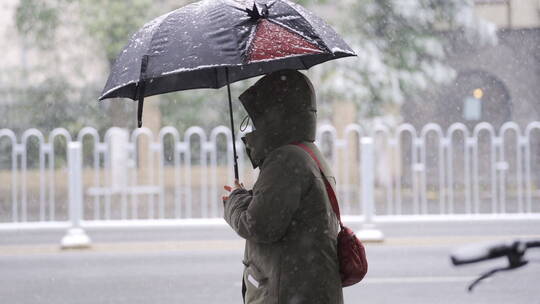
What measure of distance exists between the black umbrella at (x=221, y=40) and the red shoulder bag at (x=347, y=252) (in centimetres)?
43

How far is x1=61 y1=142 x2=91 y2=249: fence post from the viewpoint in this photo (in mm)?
9203

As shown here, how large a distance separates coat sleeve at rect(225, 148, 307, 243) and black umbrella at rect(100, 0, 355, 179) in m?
0.43

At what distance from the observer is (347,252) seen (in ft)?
9.93

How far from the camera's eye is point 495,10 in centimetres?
2125

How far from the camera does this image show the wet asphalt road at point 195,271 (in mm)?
6656

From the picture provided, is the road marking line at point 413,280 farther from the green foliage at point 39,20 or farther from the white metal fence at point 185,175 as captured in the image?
the green foliage at point 39,20

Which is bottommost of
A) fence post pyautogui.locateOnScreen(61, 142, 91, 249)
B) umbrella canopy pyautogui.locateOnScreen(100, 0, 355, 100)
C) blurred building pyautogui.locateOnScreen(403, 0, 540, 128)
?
fence post pyautogui.locateOnScreen(61, 142, 91, 249)

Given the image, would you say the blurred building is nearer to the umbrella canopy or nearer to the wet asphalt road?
the wet asphalt road

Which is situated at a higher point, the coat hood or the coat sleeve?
the coat hood

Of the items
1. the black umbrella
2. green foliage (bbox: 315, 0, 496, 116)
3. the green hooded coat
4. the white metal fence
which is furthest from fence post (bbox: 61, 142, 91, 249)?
green foliage (bbox: 315, 0, 496, 116)

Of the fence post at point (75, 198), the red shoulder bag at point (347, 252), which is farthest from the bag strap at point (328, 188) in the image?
the fence post at point (75, 198)

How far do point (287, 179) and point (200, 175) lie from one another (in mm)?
8440

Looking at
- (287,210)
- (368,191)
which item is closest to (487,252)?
(287,210)

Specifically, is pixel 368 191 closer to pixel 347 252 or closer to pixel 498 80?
pixel 347 252
